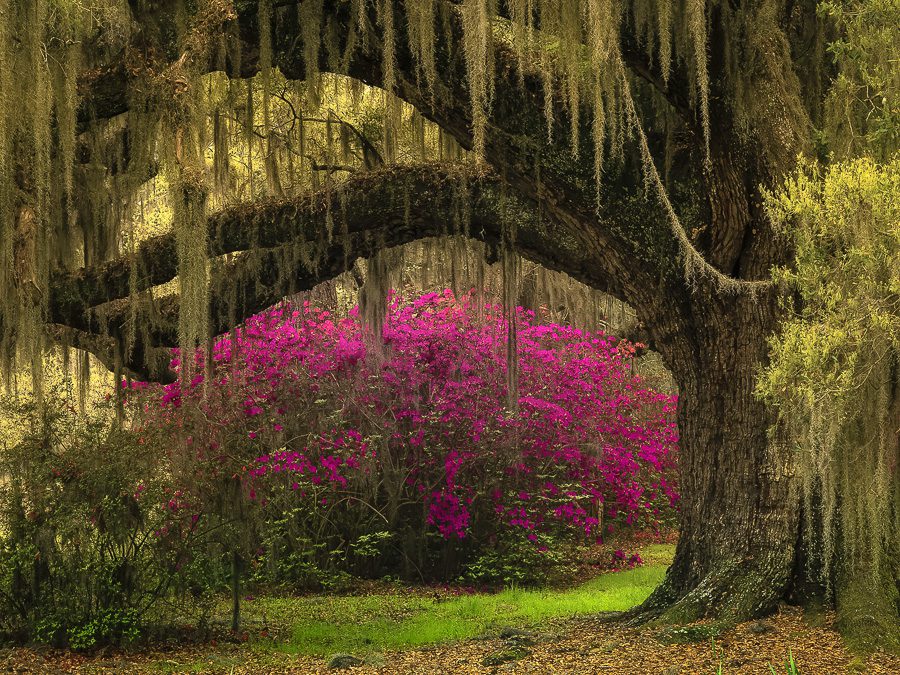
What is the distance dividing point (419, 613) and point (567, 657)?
10.4 feet

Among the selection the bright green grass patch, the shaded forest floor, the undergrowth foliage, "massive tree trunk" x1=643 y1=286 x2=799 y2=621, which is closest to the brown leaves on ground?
the shaded forest floor

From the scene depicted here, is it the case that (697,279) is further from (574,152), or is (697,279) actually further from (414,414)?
(414,414)

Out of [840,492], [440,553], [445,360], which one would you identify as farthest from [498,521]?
[840,492]

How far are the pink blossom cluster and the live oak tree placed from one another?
307cm

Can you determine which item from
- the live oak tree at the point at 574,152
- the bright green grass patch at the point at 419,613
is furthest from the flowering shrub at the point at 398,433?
the live oak tree at the point at 574,152

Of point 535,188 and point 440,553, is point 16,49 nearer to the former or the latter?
point 535,188

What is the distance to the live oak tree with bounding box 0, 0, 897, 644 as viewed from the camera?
19.6ft

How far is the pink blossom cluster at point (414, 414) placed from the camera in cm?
1080

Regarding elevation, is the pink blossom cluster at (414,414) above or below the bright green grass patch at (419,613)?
above

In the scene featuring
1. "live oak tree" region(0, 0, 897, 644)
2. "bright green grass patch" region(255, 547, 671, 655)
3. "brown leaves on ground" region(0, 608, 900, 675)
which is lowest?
"bright green grass patch" region(255, 547, 671, 655)

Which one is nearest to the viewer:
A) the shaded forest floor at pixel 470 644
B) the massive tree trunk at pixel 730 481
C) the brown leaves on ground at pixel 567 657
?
the brown leaves on ground at pixel 567 657

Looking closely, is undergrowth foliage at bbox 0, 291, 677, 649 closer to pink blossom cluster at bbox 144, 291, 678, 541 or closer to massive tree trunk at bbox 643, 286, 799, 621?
pink blossom cluster at bbox 144, 291, 678, 541

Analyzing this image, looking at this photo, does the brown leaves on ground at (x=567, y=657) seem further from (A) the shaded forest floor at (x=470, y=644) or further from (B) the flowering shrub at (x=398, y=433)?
(B) the flowering shrub at (x=398, y=433)

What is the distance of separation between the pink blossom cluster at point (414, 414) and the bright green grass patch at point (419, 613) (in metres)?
1.03
